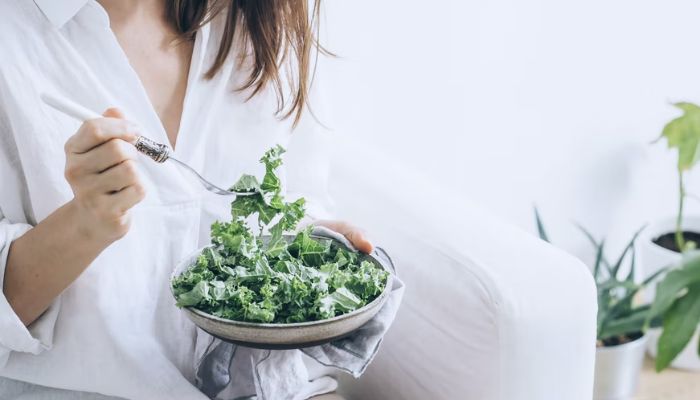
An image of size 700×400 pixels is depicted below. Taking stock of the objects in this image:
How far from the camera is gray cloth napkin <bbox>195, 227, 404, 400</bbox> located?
2.82 feet

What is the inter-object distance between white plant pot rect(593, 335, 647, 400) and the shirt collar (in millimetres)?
1439

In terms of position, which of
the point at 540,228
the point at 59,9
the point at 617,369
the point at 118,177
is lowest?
the point at 617,369

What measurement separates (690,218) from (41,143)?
1864 mm

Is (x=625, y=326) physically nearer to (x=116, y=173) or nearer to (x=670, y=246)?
(x=670, y=246)

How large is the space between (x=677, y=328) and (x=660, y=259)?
3.33 feet

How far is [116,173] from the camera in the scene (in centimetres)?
75

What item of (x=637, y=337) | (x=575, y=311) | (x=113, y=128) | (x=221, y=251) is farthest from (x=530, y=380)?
(x=637, y=337)

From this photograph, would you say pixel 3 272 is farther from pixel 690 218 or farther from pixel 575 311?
pixel 690 218

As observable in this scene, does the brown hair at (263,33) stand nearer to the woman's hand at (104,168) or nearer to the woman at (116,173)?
the woman at (116,173)

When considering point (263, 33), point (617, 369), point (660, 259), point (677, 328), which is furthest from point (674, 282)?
point (660, 259)

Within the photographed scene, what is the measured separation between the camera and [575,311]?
3.06 ft

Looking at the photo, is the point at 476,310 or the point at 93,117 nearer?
the point at 93,117

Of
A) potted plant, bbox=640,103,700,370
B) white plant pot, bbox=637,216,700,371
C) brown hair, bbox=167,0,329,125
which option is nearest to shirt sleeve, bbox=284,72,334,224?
brown hair, bbox=167,0,329,125

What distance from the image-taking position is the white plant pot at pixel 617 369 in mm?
1839
